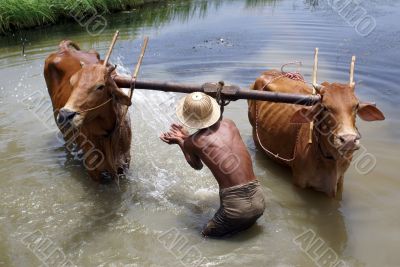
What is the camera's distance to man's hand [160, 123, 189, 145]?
175 inches

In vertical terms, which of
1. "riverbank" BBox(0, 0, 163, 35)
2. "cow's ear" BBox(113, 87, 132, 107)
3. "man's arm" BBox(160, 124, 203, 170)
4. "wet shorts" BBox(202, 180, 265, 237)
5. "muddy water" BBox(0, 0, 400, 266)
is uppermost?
"cow's ear" BBox(113, 87, 132, 107)

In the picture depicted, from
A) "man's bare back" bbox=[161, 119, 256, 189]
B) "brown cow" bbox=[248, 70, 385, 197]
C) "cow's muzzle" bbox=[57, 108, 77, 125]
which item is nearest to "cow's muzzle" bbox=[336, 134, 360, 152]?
"brown cow" bbox=[248, 70, 385, 197]

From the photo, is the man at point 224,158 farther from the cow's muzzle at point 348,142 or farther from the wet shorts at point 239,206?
the cow's muzzle at point 348,142

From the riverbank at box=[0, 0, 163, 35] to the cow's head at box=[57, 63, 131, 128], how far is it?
375 inches

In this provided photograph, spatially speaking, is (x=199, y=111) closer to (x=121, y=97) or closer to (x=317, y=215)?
(x=121, y=97)

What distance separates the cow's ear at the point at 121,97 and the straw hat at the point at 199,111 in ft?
2.10

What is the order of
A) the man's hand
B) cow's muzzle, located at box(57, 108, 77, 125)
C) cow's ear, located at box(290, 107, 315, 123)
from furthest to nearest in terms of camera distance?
the man's hand → cow's ear, located at box(290, 107, 315, 123) → cow's muzzle, located at box(57, 108, 77, 125)

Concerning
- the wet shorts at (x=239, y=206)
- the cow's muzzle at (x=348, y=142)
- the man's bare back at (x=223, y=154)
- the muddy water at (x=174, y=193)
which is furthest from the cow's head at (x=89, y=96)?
the cow's muzzle at (x=348, y=142)

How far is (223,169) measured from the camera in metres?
4.27

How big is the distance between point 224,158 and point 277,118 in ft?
5.13

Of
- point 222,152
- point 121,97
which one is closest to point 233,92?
point 222,152

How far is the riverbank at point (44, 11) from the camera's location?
1295 centimetres

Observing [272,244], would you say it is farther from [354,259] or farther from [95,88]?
[95,88]

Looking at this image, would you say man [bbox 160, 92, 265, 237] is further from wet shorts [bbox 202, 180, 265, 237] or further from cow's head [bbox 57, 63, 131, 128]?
cow's head [bbox 57, 63, 131, 128]
